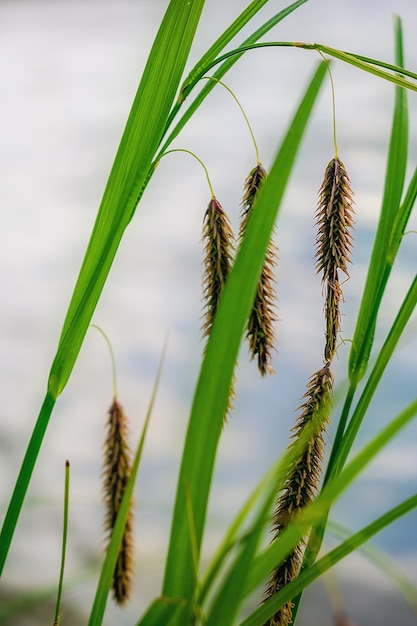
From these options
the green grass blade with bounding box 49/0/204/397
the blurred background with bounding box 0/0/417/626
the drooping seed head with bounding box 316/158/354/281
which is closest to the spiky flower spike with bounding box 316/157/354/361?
the drooping seed head with bounding box 316/158/354/281

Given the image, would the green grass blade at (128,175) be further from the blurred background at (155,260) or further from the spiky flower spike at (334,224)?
the blurred background at (155,260)

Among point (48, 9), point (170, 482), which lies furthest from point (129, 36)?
point (170, 482)

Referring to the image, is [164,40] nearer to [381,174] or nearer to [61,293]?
[381,174]

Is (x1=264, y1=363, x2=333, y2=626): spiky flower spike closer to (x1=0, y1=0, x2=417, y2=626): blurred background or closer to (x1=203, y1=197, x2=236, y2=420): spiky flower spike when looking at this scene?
(x1=203, y1=197, x2=236, y2=420): spiky flower spike

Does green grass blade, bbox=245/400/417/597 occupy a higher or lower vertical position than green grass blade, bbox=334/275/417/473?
lower

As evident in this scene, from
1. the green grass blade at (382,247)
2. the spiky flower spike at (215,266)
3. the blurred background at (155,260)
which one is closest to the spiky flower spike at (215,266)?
the spiky flower spike at (215,266)

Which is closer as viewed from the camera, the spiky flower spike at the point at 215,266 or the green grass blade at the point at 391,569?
the green grass blade at the point at 391,569
